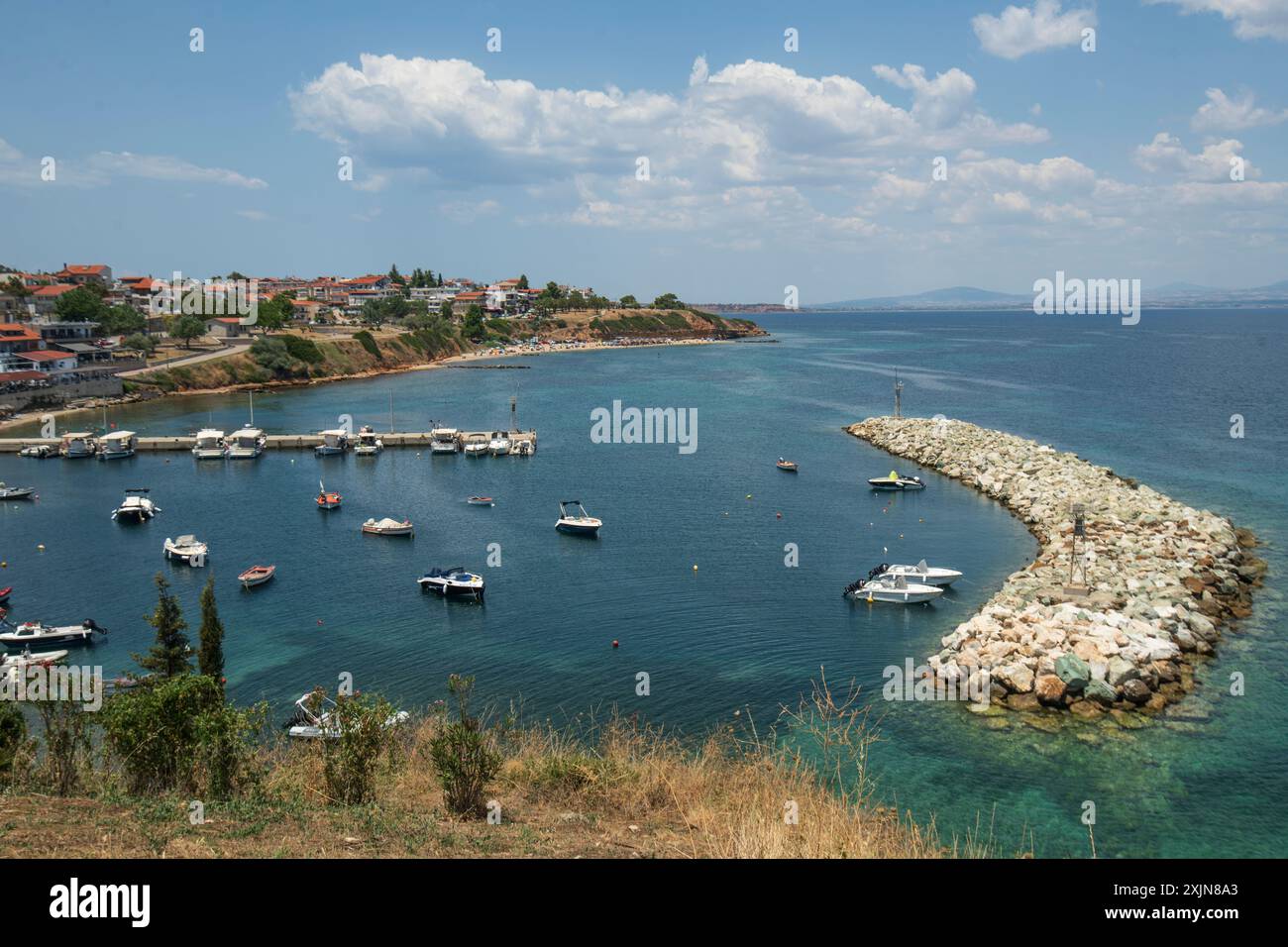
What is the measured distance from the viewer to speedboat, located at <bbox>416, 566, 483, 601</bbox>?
1249 inches

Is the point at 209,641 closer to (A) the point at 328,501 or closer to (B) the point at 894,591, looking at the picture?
(B) the point at 894,591

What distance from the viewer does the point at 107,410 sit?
79.1 m

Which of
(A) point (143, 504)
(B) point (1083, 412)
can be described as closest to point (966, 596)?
(A) point (143, 504)

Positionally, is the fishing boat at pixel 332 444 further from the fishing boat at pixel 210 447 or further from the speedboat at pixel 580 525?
the speedboat at pixel 580 525

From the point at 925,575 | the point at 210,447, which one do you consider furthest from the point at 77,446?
the point at 925,575

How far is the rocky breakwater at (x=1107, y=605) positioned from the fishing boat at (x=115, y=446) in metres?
55.2

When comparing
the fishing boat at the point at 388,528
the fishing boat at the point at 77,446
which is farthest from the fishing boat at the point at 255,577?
the fishing boat at the point at 77,446

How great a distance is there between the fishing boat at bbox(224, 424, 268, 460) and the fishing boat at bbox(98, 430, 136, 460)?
632cm

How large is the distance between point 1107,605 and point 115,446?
197 feet

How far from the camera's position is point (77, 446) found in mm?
59750
